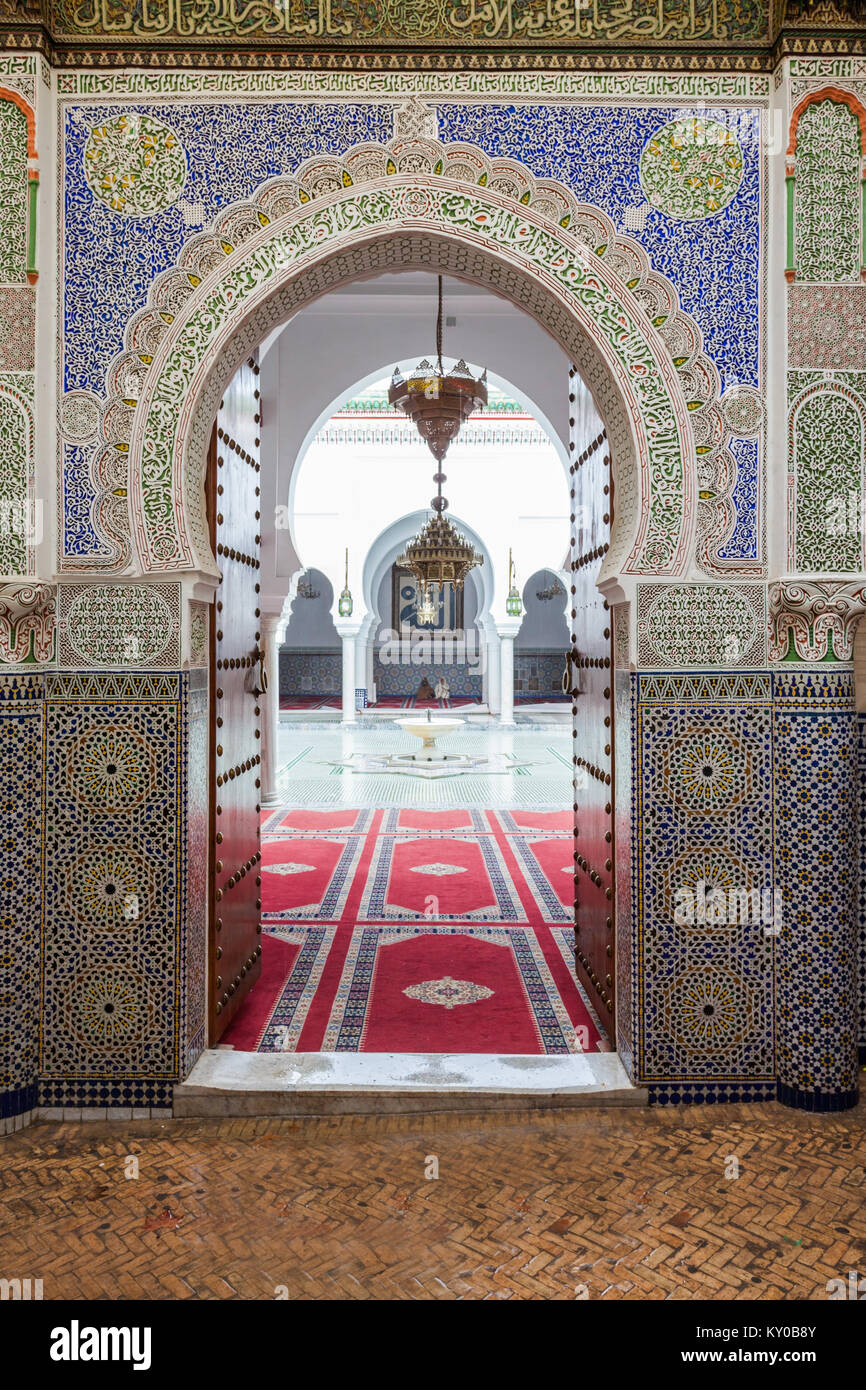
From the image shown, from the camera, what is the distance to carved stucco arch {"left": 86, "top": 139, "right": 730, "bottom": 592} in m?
2.20

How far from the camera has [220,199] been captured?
220 centimetres

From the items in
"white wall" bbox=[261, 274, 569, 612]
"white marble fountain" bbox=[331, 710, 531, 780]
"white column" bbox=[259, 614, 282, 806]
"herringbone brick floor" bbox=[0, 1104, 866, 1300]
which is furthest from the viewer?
"white marble fountain" bbox=[331, 710, 531, 780]

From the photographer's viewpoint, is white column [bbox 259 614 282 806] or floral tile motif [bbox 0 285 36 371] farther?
white column [bbox 259 614 282 806]

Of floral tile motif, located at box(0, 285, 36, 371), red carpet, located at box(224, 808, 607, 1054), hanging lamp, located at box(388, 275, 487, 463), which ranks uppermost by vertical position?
hanging lamp, located at box(388, 275, 487, 463)

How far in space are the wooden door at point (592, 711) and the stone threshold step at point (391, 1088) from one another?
0.82 ft

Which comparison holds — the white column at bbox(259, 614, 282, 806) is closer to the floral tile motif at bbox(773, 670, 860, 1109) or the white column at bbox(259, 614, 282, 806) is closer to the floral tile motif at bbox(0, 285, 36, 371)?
the floral tile motif at bbox(0, 285, 36, 371)

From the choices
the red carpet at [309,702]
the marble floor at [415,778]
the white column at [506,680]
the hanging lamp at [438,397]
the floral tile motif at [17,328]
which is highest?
the hanging lamp at [438,397]

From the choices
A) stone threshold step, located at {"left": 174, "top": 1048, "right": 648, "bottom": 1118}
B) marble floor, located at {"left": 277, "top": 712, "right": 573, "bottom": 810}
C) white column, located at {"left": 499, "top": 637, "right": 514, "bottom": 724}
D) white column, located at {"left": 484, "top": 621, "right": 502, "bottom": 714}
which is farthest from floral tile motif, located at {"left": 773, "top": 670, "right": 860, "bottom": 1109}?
white column, located at {"left": 484, "top": 621, "right": 502, "bottom": 714}

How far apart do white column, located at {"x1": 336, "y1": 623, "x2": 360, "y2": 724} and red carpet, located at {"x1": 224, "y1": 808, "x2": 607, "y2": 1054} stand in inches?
241

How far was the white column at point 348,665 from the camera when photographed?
37.9 ft

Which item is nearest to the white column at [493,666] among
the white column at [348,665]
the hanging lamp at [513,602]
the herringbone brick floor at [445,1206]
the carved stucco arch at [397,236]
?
the hanging lamp at [513,602]

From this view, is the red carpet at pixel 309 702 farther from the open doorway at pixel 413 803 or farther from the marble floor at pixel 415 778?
the marble floor at pixel 415 778

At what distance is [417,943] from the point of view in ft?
11.4
